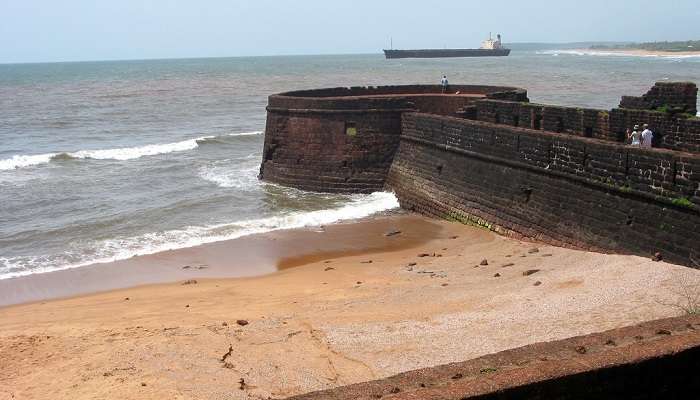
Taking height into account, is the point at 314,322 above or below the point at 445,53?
below

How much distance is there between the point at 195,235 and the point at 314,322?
22.0 ft

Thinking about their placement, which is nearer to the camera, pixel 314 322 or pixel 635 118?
pixel 314 322

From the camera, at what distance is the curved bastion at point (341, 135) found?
16938mm

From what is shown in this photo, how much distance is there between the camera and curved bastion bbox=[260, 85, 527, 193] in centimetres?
1694

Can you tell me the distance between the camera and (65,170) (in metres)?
23.5

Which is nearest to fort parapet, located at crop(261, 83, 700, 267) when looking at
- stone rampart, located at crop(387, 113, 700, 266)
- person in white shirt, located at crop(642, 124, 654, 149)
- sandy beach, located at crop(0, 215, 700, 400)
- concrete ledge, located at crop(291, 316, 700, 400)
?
stone rampart, located at crop(387, 113, 700, 266)

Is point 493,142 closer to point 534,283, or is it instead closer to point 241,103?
point 534,283

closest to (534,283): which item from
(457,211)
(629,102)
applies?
(457,211)

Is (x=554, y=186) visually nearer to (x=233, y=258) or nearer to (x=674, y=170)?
(x=674, y=170)

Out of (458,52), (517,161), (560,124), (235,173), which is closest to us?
(517,161)

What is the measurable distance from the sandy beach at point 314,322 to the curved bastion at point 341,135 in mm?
5901

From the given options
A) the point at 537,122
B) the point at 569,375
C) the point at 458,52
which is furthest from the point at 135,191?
the point at 458,52

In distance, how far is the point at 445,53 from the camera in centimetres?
13675

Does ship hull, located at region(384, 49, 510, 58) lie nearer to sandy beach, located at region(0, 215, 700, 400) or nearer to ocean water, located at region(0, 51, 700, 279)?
ocean water, located at region(0, 51, 700, 279)
